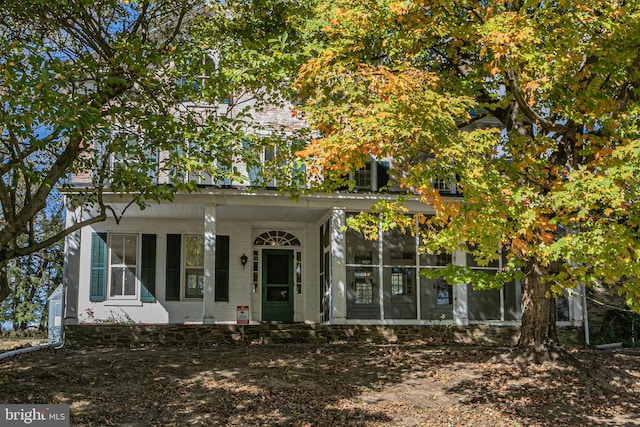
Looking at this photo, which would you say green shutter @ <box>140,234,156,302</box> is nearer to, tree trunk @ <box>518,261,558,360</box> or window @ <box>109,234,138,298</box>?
window @ <box>109,234,138,298</box>

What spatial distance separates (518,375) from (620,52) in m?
5.89

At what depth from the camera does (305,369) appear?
11586 millimetres

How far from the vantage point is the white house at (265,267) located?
1588cm

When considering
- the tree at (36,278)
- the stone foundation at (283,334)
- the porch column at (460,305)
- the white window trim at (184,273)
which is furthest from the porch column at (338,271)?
the tree at (36,278)

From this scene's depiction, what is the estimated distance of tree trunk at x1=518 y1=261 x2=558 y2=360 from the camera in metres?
11.6

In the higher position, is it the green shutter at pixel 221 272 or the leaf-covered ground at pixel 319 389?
the green shutter at pixel 221 272

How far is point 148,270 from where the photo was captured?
17469 millimetres

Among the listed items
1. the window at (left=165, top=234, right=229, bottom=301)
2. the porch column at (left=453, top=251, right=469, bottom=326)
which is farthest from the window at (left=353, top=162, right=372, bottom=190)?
the window at (left=165, top=234, right=229, bottom=301)

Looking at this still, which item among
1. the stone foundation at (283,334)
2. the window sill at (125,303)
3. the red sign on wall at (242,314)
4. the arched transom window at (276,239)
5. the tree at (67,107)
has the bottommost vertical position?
the stone foundation at (283,334)

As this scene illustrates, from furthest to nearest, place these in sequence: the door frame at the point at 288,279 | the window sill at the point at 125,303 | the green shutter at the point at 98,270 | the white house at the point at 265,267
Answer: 1. the door frame at the point at 288,279
2. the window sill at the point at 125,303
3. the green shutter at the point at 98,270
4. the white house at the point at 265,267

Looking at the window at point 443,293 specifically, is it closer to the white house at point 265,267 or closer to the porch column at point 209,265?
the white house at point 265,267

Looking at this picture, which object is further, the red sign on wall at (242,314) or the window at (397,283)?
the red sign on wall at (242,314)

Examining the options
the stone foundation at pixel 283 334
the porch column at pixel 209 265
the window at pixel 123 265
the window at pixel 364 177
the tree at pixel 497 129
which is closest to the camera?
the tree at pixel 497 129

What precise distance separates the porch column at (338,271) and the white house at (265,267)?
26 millimetres
